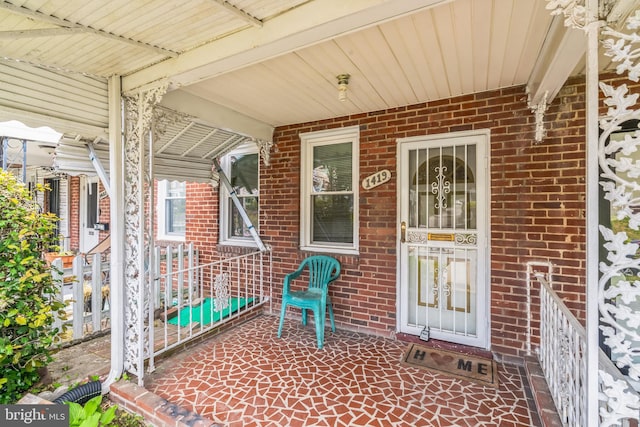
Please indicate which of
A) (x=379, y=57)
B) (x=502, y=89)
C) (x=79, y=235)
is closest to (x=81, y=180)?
(x=79, y=235)

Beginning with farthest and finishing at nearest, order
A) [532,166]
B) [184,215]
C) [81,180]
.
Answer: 1. [81,180]
2. [184,215]
3. [532,166]

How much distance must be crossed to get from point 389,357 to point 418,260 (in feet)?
3.49

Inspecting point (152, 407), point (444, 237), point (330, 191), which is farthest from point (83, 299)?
point (444, 237)

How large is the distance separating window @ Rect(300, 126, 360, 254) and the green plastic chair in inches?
9.0

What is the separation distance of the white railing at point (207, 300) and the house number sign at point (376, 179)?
1.67 m

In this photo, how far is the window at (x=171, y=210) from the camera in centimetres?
Answer: 523

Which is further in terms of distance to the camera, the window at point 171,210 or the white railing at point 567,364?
the window at point 171,210

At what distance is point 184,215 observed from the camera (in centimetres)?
521

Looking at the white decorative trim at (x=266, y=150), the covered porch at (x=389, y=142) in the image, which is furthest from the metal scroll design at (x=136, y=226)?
the white decorative trim at (x=266, y=150)

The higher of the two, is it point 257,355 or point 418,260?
point 418,260

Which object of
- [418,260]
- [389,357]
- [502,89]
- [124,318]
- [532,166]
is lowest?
[389,357]

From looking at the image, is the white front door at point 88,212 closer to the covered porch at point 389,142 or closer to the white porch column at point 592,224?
the covered porch at point 389,142

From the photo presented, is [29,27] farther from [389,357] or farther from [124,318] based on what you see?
[389,357]

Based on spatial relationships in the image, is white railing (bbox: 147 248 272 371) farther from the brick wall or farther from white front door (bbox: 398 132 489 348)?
white front door (bbox: 398 132 489 348)
